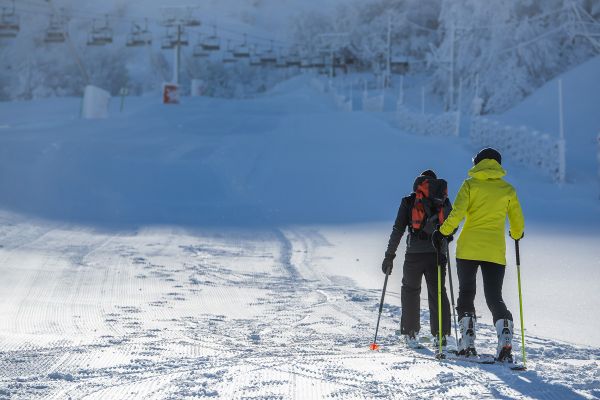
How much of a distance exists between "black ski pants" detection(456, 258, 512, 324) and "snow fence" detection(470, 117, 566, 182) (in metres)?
17.1

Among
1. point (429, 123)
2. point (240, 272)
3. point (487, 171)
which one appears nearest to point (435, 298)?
point (487, 171)

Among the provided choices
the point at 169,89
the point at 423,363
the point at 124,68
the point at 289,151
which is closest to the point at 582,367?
the point at 423,363

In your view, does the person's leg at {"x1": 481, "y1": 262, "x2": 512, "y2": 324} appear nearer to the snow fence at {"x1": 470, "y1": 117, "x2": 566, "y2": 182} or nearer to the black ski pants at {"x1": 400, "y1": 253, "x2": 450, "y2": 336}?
the black ski pants at {"x1": 400, "y1": 253, "x2": 450, "y2": 336}

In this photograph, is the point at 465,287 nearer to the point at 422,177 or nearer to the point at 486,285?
the point at 486,285

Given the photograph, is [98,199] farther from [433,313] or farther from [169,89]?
[169,89]

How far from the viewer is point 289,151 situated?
29297 millimetres

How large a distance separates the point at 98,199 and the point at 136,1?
345 ft

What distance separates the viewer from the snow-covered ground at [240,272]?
221 inches

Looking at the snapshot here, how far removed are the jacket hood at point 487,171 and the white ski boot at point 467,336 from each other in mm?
983

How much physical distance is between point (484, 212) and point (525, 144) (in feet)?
66.2

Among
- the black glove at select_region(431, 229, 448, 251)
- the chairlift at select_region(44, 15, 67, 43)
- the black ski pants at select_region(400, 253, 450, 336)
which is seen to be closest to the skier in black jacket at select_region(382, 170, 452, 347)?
the black ski pants at select_region(400, 253, 450, 336)

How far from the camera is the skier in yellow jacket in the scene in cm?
623

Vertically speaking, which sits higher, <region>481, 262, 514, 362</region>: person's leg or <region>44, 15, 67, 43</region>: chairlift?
<region>44, 15, 67, 43</region>: chairlift

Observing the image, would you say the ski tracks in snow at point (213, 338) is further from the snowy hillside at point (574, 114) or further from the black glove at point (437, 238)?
the snowy hillside at point (574, 114)
